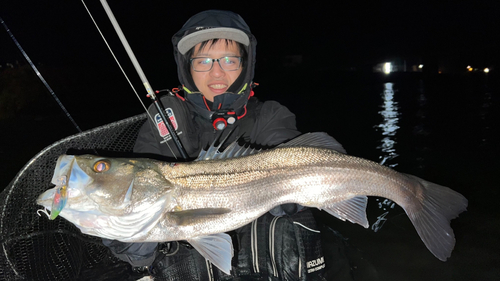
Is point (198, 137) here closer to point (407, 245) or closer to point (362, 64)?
point (407, 245)

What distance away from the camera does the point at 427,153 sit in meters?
8.08

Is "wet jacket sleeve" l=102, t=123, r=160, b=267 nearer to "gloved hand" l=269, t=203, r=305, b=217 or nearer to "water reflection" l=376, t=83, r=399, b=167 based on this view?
"gloved hand" l=269, t=203, r=305, b=217

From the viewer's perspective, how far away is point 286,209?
8.25ft

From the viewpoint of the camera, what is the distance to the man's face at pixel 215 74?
3.15 meters

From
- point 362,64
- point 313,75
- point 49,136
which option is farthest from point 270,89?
point 362,64

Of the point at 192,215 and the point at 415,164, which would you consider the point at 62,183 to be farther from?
the point at 415,164

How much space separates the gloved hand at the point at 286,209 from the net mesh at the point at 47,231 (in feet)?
6.55

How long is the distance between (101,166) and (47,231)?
1.94 m

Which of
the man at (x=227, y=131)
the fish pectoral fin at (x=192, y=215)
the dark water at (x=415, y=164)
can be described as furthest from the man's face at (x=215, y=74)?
the dark water at (x=415, y=164)

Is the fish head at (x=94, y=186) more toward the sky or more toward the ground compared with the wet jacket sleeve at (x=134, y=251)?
more toward the sky

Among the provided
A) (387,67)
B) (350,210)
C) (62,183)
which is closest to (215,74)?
(62,183)

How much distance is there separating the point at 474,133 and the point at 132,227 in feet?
38.4

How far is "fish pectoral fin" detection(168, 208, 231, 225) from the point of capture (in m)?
2.05

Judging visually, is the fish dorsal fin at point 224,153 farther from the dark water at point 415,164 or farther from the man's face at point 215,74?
the dark water at point 415,164
